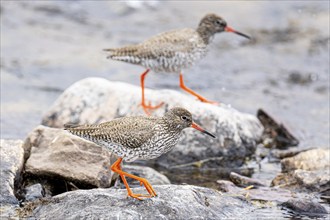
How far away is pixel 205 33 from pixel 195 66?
11.8ft

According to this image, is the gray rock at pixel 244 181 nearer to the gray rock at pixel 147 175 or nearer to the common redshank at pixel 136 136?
the gray rock at pixel 147 175

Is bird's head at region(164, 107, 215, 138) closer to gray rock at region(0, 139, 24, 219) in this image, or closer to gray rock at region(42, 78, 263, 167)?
gray rock at region(0, 139, 24, 219)

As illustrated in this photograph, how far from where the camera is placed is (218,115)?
11.0m

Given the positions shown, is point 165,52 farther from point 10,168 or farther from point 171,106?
point 10,168

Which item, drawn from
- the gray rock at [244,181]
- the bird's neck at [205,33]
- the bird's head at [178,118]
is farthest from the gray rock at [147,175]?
the bird's neck at [205,33]

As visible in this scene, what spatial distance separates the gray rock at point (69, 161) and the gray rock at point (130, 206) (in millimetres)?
687

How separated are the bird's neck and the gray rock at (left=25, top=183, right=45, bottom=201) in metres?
4.44

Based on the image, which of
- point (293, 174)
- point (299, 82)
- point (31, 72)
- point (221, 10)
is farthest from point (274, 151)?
point (221, 10)

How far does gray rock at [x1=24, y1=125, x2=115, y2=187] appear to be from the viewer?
28.1 ft

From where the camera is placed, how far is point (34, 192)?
8406 millimetres

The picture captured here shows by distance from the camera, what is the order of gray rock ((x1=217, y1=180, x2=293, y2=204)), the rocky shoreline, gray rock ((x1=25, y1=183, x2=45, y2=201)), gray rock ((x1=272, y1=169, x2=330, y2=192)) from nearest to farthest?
the rocky shoreline → gray rock ((x1=25, y1=183, x2=45, y2=201)) → gray rock ((x1=217, y1=180, x2=293, y2=204)) → gray rock ((x1=272, y1=169, x2=330, y2=192))

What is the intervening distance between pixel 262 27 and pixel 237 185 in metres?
8.51

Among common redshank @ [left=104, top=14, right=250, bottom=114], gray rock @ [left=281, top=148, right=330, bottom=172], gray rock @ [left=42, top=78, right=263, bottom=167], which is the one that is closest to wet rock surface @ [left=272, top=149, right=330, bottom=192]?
gray rock @ [left=281, top=148, right=330, bottom=172]

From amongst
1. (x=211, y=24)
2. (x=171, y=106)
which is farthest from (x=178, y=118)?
(x=211, y=24)
